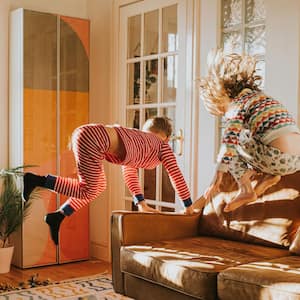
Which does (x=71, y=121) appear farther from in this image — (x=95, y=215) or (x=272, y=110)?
(x=272, y=110)

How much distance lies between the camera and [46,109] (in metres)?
5.05

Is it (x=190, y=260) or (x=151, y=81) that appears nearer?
(x=190, y=260)

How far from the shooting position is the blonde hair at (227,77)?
2.20 meters

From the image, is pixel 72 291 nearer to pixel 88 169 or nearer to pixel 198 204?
pixel 198 204

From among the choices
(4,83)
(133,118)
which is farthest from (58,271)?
(4,83)

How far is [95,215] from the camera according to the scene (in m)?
5.45

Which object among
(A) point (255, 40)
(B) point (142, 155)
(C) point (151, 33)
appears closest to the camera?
(B) point (142, 155)

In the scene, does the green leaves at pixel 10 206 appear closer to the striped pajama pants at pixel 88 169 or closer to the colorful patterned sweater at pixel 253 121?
the striped pajama pants at pixel 88 169

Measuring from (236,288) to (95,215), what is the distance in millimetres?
2895

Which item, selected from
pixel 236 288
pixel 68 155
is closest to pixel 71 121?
pixel 68 155

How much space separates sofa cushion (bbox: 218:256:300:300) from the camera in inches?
98.3

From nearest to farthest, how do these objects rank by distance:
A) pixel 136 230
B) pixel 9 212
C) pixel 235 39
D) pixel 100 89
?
pixel 136 230, pixel 235 39, pixel 9 212, pixel 100 89

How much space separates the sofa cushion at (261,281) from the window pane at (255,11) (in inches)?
70.6

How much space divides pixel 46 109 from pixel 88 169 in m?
2.54
